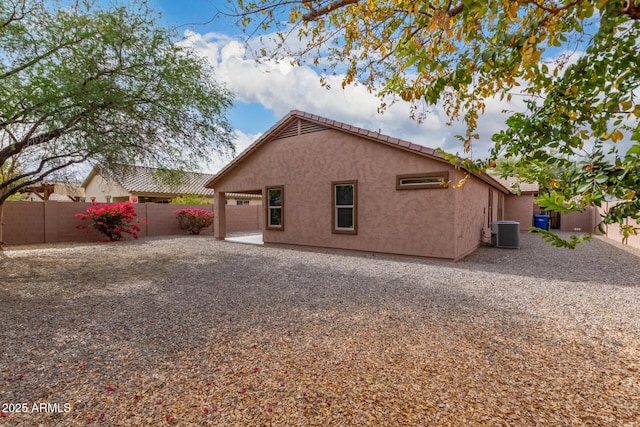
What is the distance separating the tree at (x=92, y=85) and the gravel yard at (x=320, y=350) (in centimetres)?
318

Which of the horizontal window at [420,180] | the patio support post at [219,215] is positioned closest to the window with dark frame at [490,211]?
the horizontal window at [420,180]

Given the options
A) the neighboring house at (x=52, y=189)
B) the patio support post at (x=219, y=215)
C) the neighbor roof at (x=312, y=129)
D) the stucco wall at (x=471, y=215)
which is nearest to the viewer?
the neighbor roof at (x=312, y=129)

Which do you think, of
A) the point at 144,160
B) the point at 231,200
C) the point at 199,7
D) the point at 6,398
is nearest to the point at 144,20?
the point at 144,160

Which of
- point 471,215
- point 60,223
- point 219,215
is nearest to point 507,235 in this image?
point 471,215

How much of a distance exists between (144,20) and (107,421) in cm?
838

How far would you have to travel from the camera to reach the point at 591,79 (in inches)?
81.5

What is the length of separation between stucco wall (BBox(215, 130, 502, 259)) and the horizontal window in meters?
0.14

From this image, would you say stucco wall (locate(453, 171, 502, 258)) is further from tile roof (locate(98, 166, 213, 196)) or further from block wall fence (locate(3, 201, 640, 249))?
tile roof (locate(98, 166, 213, 196))

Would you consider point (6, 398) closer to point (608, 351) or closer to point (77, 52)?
point (608, 351)

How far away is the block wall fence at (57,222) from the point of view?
12656 mm

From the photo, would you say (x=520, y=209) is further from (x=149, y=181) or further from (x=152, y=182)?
(x=149, y=181)

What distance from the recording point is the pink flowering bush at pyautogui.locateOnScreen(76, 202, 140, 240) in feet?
45.1

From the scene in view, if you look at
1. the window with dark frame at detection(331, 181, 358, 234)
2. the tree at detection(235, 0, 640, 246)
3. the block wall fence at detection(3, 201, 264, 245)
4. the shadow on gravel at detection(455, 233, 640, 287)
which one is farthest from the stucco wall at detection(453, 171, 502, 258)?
the block wall fence at detection(3, 201, 264, 245)

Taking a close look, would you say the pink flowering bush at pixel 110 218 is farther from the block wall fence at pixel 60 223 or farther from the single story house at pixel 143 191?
the single story house at pixel 143 191
